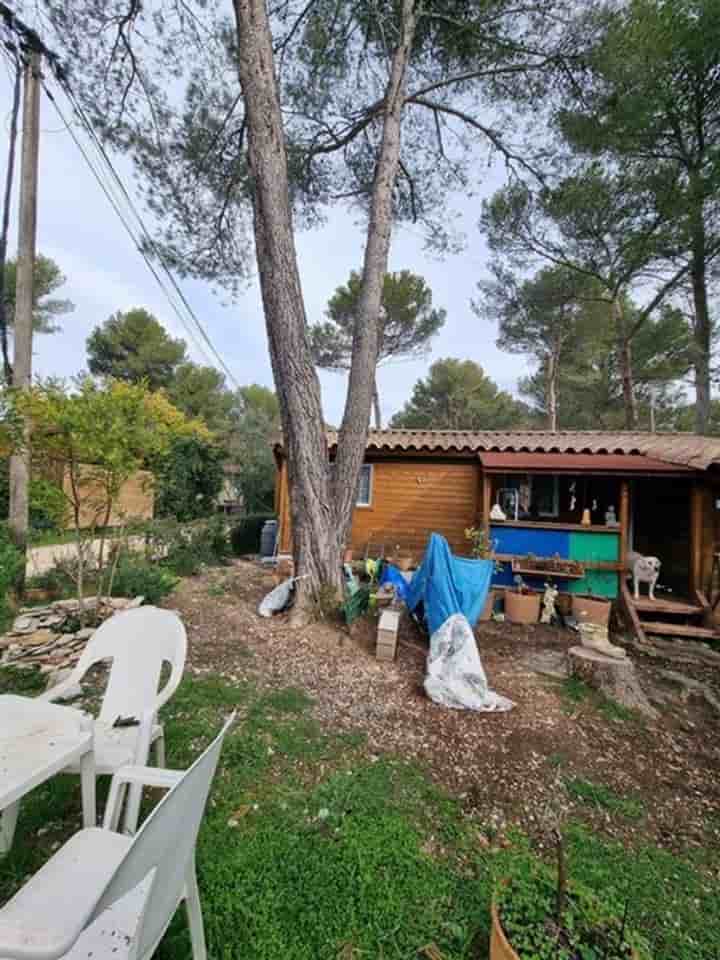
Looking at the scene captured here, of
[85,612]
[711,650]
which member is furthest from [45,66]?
[711,650]

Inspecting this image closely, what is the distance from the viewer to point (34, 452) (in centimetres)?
366

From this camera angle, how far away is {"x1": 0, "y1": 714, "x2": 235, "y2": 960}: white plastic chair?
0.74m

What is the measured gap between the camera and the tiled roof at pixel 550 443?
6375 mm

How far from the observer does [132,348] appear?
18.2 metres

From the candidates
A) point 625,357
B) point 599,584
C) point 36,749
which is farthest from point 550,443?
point 36,749

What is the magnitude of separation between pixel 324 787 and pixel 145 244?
803 centimetres

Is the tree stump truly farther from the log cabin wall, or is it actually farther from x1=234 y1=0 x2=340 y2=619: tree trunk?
the log cabin wall

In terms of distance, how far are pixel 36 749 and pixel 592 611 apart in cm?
601

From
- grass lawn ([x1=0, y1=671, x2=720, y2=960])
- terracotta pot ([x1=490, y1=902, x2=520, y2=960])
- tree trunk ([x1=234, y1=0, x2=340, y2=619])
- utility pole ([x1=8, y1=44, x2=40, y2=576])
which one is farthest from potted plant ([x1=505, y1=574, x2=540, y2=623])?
utility pole ([x1=8, y1=44, x2=40, y2=576])

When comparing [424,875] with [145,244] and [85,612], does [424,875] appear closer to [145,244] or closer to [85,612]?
[85,612]

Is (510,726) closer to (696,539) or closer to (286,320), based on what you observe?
(286,320)

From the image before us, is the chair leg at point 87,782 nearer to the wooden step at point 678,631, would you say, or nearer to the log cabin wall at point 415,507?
the wooden step at point 678,631

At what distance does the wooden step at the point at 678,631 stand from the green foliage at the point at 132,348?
64.1 feet

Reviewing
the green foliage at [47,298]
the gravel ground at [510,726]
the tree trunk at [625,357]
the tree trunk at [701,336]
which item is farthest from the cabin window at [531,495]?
the green foliage at [47,298]
